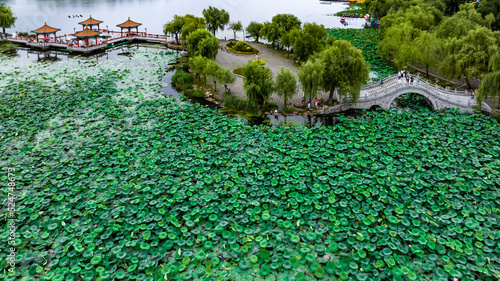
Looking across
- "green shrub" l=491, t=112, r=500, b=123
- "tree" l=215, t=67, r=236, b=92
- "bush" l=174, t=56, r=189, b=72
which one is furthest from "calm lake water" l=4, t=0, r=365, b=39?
"green shrub" l=491, t=112, r=500, b=123

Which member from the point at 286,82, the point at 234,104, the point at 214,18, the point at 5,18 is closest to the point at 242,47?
the point at 214,18

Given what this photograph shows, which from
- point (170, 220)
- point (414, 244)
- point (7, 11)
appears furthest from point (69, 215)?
point (7, 11)

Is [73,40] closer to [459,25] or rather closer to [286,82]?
[286,82]

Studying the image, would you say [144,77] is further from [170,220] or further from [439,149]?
[439,149]

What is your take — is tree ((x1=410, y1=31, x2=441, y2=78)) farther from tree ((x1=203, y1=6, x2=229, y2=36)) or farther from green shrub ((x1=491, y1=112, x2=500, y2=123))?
tree ((x1=203, y1=6, x2=229, y2=36))

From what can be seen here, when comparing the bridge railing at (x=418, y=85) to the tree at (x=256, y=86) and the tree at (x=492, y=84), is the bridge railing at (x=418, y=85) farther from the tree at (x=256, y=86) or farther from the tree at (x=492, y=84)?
the tree at (x=256, y=86)
